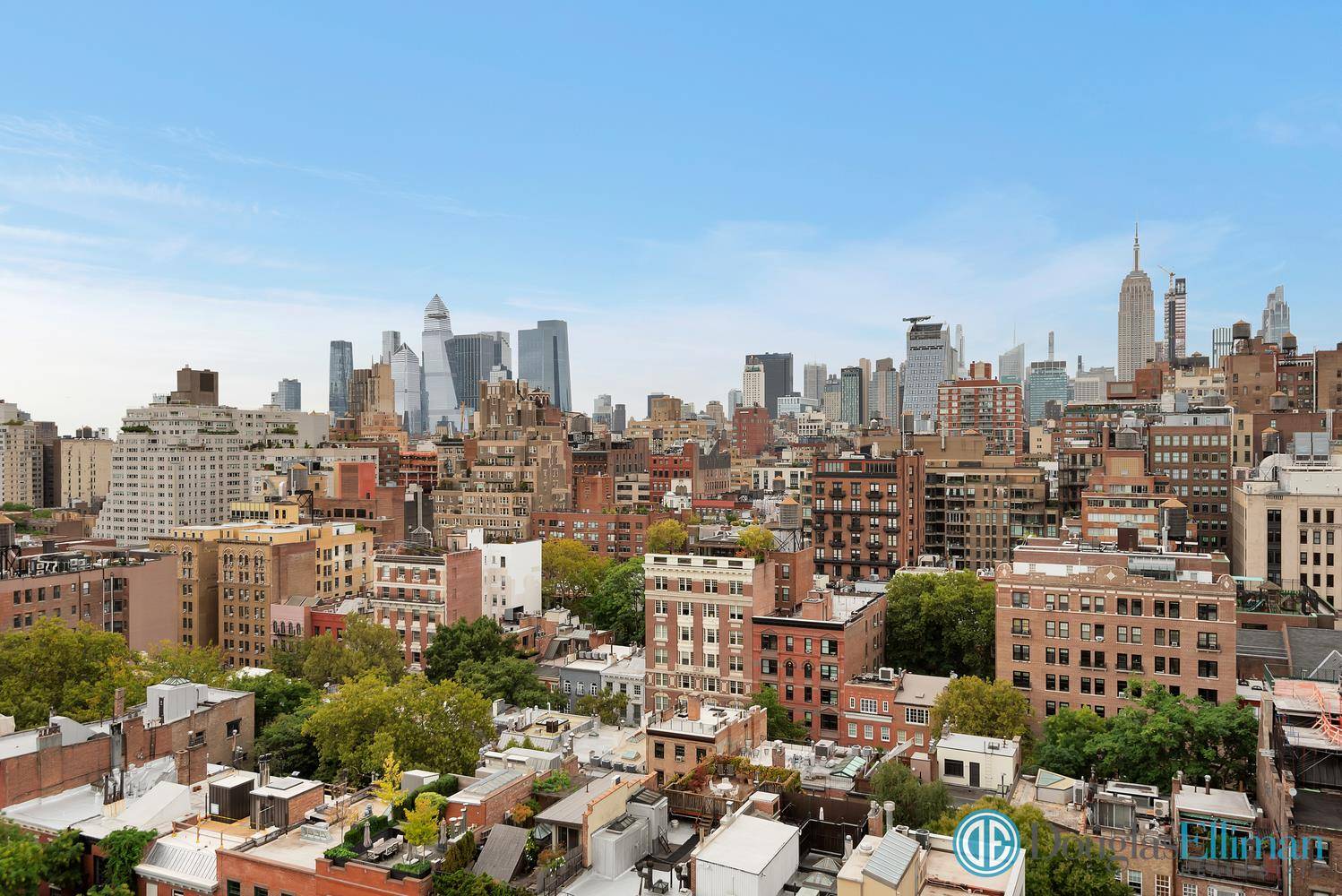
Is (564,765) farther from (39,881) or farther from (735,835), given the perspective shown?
(39,881)

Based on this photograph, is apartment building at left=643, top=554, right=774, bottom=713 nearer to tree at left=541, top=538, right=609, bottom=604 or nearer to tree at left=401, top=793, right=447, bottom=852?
tree at left=541, top=538, right=609, bottom=604

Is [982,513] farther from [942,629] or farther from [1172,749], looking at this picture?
[1172,749]

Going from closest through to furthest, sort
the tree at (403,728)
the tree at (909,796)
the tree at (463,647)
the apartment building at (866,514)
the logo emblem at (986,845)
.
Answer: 1. the logo emblem at (986,845)
2. the tree at (909,796)
3. the tree at (403,728)
4. the tree at (463,647)
5. the apartment building at (866,514)

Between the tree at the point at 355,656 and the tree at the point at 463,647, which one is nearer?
the tree at the point at 355,656

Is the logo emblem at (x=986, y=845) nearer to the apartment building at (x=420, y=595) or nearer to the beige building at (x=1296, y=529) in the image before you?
the apartment building at (x=420, y=595)

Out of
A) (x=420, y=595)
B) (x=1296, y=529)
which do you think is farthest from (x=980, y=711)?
(x=1296, y=529)

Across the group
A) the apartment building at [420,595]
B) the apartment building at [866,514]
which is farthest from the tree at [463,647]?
the apartment building at [866,514]

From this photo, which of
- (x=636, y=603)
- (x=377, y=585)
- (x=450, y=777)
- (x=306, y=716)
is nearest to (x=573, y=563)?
(x=636, y=603)
